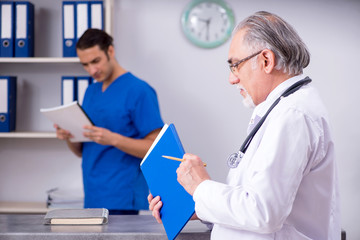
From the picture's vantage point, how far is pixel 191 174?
3.61ft

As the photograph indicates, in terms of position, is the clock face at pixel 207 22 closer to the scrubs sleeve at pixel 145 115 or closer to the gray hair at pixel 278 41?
the scrubs sleeve at pixel 145 115

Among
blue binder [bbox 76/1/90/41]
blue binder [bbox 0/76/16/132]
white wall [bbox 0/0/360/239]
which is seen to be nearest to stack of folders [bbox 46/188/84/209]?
white wall [bbox 0/0/360/239]

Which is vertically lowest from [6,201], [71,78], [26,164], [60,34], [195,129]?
[6,201]

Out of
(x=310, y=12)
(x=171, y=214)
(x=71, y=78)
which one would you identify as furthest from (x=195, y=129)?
(x=171, y=214)

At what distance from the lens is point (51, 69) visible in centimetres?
299

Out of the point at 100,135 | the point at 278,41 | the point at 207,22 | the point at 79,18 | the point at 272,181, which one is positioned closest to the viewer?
the point at 272,181

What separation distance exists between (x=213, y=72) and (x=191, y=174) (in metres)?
1.92

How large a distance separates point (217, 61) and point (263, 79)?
187 centimetres

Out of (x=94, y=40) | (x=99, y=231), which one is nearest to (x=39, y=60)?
(x=94, y=40)

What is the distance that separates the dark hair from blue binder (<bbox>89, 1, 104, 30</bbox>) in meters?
0.41

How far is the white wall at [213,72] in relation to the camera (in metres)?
2.96

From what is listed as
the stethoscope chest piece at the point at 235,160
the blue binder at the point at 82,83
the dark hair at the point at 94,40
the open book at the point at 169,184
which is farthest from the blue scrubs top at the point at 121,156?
the stethoscope chest piece at the point at 235,160

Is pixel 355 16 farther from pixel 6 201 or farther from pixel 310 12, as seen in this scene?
pixel 6 201

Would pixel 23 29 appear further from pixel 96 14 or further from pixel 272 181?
pixel 272 181
